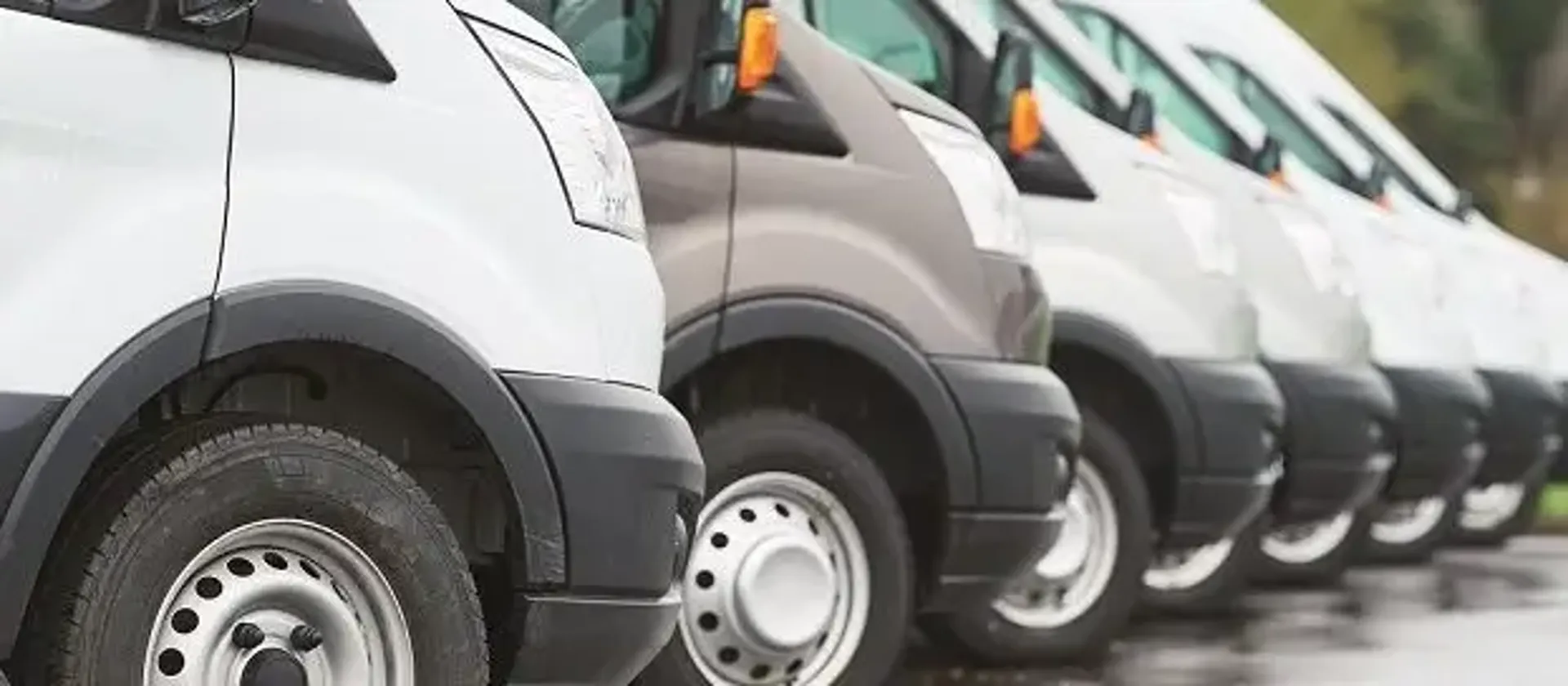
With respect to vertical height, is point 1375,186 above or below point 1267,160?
below

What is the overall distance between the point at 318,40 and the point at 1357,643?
4.97 meters

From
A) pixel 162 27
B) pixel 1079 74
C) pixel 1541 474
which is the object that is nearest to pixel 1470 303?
pixel 1541 474

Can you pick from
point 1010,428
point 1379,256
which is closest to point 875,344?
point 1010,428

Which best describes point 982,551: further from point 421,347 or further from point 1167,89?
point 1167,89

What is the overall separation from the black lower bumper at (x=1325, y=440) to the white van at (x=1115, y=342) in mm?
742

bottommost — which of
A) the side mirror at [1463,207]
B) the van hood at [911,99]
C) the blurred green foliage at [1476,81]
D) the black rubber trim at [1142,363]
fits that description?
the blurred green foliage at [1476,81]

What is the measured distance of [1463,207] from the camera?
12.0 metres

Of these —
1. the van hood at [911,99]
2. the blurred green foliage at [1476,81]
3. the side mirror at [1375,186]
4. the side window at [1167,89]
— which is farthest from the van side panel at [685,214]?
the blurred green foliage at [1476,81]

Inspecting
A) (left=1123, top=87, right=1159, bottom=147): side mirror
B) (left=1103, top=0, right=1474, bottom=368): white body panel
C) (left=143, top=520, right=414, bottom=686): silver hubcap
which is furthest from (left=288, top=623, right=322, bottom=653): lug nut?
(left=1103, top=0, right=1474, bottom=368): white body panel

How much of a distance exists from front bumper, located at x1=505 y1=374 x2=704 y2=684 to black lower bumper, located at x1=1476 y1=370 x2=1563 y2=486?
7.50 meters

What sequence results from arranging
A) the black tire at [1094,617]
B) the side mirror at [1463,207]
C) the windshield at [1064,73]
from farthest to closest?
the side mirror at [1463,207] < the windshield at [1064,73] < the black tire at [1094,617]

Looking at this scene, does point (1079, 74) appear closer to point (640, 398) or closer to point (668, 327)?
point (668, 327)

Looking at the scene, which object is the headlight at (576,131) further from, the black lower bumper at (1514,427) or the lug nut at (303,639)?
the black lower bumper at (1514,427)

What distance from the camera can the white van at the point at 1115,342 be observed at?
6.61 metres
